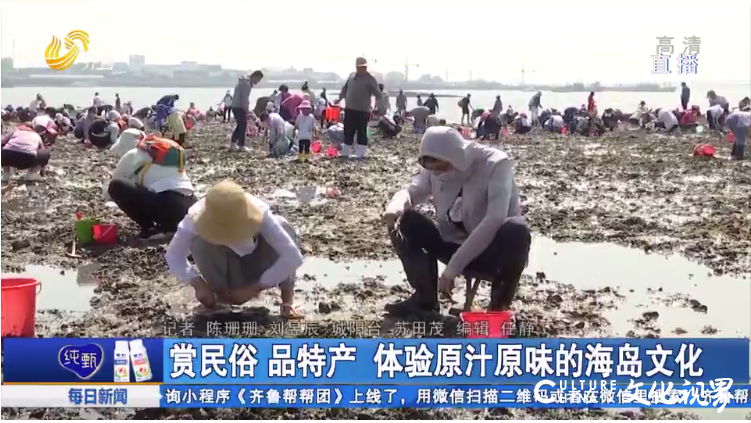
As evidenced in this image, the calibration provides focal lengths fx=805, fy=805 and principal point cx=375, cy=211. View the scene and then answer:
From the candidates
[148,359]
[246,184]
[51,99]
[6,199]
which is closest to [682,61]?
[148,359]

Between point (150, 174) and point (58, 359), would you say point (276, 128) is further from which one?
point (58, 359)

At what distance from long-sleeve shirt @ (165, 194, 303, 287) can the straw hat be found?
76 mm

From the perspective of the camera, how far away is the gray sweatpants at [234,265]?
3921 mm

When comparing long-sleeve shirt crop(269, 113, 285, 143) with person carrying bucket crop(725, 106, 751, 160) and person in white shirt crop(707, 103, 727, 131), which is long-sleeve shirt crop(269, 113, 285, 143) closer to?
person carrying bucket crop(725, 106, 751, 160)

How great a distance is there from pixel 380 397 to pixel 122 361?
39.6 inches

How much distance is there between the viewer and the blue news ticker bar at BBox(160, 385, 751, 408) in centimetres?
308

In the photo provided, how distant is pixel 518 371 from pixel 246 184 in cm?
576

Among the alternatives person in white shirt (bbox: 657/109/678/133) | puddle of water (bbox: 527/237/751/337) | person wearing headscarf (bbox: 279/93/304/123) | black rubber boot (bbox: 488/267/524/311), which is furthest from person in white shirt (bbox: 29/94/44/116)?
black rubber boot (bbox: 488/267/524/311)

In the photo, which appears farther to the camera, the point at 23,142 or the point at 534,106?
the point at 534,106

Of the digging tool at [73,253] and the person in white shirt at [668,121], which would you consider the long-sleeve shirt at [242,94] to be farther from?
the person in white shirt at [668,121]

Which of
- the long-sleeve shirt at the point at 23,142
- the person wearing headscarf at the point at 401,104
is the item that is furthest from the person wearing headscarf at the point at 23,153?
the person wearing headscarf at the point at 401,104

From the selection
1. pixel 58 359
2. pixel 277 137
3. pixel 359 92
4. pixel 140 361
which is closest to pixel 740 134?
pixel 359 92

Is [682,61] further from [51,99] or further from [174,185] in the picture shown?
[51,99]

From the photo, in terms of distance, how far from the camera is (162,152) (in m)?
5.45
